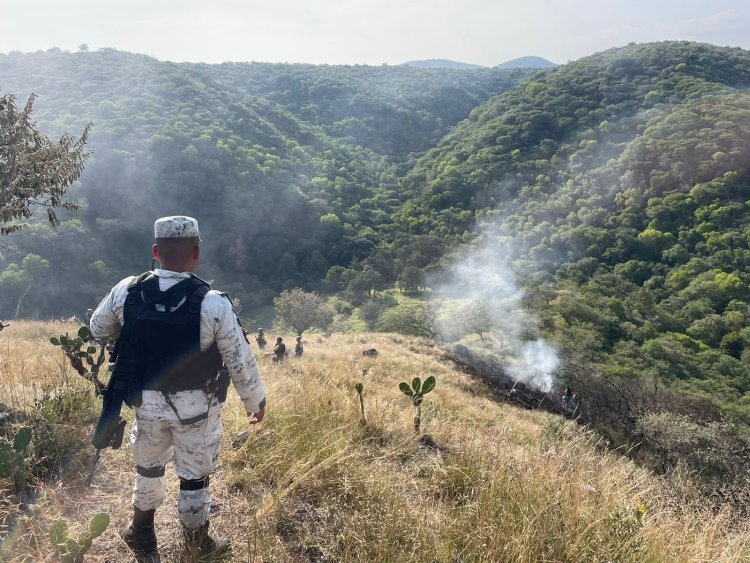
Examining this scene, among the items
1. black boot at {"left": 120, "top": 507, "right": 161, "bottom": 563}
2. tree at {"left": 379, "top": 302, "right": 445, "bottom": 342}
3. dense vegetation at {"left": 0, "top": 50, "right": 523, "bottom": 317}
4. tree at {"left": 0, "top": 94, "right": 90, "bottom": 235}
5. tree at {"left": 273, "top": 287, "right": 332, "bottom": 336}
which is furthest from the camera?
dense vegetation at {"left": 0, "top": 50, "right": 523, "bottom": 317}

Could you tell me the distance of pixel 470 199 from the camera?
2963 inches

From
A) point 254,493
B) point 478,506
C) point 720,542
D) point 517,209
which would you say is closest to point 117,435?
point 254,493

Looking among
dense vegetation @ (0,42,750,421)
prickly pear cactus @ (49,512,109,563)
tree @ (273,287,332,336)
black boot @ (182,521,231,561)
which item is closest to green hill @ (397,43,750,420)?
dense vegetation @ (0,42,750,421)

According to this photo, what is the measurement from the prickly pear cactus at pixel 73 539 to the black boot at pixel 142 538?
311 mm

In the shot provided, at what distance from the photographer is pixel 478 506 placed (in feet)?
8.32

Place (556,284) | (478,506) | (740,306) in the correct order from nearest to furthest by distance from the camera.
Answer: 1. (478,506)
2. (740,306)
3. (556,284)

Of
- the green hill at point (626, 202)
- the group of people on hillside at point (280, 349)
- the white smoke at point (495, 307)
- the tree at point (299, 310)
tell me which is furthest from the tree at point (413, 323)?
the group of people on hillside at point (280, 349)

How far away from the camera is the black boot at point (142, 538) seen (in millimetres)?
2352

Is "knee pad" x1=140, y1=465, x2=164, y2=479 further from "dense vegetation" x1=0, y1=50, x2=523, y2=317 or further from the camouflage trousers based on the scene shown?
"dense vegetation" x1=0, y1=50, x2=523, y2=317

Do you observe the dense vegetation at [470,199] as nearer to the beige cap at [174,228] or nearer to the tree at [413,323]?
the tree at [413,323]

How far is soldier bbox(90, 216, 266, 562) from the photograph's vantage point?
2.23 m

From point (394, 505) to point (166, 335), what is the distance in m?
1.59

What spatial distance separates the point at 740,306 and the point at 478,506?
163 feet

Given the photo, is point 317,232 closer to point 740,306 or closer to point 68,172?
point 740,306
